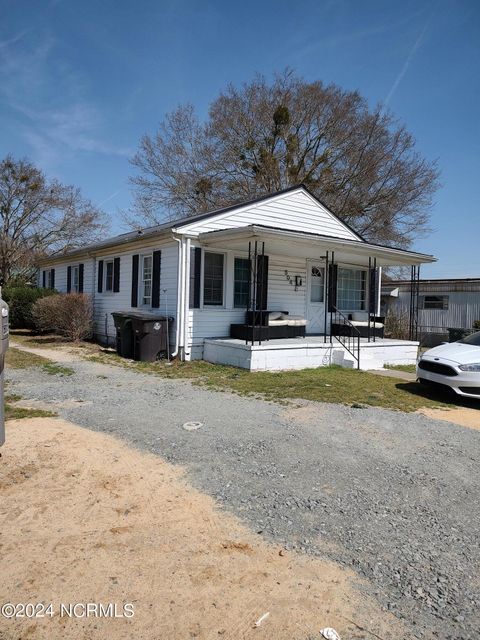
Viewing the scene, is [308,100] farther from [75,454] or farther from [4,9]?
[75,454]

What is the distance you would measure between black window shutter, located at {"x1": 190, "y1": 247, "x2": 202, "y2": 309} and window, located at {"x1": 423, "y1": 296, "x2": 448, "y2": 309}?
50.6 ft

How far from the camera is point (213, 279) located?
12062mm

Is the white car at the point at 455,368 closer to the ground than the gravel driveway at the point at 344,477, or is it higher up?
higher up

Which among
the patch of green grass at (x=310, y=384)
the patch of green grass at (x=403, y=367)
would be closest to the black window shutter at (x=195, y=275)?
the patch of green grass at (x=310, y=384)

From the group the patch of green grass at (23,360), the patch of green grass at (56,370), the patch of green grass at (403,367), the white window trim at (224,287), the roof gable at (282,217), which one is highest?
the roof gable at (282,217)

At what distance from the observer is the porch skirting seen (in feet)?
33.7

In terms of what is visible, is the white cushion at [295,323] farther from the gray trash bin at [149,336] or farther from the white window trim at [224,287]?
the gray trash bin at [149,336]

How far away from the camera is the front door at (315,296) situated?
46.6ft

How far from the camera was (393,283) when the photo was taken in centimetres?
2489

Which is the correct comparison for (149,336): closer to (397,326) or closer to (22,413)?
(22,413)

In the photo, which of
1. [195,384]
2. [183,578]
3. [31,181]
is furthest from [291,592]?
[31,181]

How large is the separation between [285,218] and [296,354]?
15.5 ft

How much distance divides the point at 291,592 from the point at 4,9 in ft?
40.9

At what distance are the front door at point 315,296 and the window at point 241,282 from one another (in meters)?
2.36
